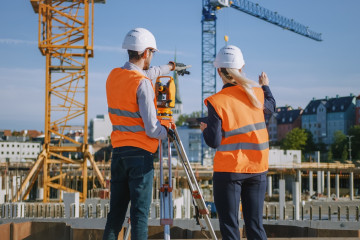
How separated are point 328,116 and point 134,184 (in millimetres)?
87898

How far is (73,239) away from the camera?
4.80 meters

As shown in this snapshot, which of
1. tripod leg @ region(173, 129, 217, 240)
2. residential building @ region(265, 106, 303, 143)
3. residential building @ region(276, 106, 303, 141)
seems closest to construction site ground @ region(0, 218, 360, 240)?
tripod leg @ region(173, 129, 217, 240)

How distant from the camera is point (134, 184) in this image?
294 centimetres

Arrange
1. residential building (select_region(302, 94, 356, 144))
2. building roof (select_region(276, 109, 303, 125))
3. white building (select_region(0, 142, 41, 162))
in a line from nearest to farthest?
residential building (select_region(302, 94, 356, 144)), building roof (select_region(276, 109, 303, 125)), white building (select_region(0, 142, 41, 162))

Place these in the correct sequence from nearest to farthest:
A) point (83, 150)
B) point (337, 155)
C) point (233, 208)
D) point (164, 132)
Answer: point (233, 208), point (164, 132), point (83, 150), point (337, 155)

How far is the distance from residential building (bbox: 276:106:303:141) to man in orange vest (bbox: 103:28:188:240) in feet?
303

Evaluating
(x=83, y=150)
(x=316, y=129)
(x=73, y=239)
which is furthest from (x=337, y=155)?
(x=73, y=239)

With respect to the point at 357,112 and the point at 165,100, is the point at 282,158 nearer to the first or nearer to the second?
the point at 357,112

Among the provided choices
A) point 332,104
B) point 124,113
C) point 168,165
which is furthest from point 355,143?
point 124,113

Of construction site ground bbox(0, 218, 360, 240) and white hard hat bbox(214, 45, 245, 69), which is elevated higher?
white hard hat bbox(214, 45, 245, 69)

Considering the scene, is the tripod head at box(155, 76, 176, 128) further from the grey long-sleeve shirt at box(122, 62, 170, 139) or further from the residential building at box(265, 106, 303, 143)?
the residential building at box(265, 106, 303, 143)

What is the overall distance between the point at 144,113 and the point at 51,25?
20692mm

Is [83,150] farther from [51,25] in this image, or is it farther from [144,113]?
[144,113]

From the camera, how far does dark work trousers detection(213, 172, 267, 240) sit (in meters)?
2.80
